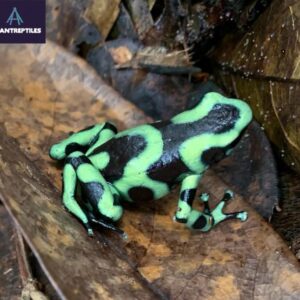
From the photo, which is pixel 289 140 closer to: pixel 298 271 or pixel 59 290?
pixel 298 271

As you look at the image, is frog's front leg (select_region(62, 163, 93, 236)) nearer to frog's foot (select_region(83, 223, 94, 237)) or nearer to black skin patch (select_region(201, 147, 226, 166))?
frog's foot (select_region(83, 223, 94, 237))

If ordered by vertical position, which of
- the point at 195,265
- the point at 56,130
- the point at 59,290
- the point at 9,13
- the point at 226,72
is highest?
the point at 9,13

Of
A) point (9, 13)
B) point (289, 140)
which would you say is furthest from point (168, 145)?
point (9, 13)

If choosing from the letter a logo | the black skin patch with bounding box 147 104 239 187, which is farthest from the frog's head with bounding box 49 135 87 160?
the letter a logo

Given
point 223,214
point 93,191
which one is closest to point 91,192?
point 93,191

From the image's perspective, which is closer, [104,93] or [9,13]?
[104,93]
